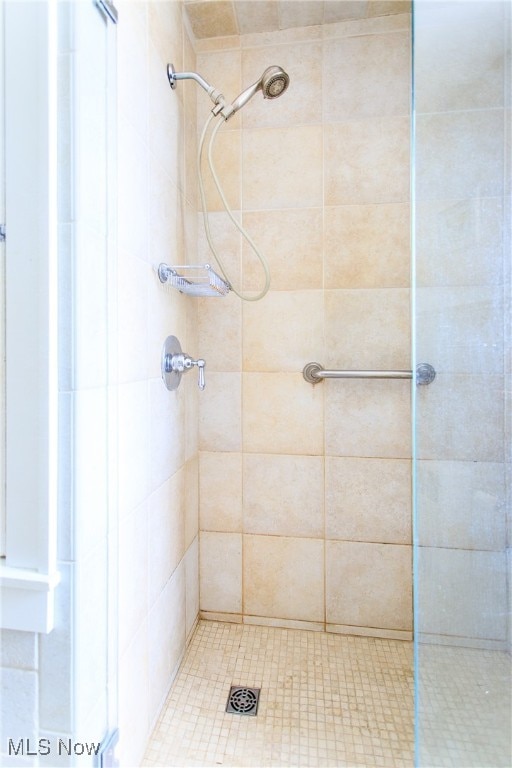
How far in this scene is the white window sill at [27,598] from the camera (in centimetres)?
54

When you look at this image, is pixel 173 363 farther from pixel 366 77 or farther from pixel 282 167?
pixel 366 77

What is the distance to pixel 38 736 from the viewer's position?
57 centimetres

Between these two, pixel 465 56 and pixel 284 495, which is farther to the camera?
pixel 284 495

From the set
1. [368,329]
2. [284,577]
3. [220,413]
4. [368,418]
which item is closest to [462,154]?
[368,329]

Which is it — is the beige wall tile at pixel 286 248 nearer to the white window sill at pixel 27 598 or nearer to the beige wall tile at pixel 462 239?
the beige wall tile at pixel 462 239

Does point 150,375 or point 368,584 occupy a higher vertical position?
point 150,375

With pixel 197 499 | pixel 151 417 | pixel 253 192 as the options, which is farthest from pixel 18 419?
pixel 253 192

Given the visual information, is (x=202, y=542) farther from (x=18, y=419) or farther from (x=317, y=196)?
(x=317, y=196)

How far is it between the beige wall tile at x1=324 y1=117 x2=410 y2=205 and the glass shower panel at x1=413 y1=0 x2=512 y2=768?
31cm

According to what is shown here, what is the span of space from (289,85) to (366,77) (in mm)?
245

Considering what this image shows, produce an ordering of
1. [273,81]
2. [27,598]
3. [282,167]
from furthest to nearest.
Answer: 1. [282,167]
2. [273,81]
3. [27,598]

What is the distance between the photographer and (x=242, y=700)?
0.97 meters

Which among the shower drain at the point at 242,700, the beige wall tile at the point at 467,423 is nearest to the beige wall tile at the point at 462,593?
the beige wall tile at the point at 467,423

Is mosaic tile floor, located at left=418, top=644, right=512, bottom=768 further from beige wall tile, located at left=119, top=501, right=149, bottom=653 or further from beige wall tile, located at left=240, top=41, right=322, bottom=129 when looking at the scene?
beige wall tile, located at left=240, top=41, right=322, bottom=129
